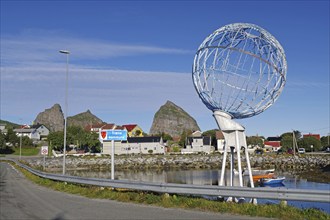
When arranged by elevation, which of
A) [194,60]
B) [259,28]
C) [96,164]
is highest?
[259,28]

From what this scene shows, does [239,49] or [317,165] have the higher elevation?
[239,49]

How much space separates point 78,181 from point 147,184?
6.53 m

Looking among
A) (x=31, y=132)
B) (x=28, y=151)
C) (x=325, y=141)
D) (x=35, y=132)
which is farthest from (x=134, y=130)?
(x=325, y=141)

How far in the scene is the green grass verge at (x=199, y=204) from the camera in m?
10.8

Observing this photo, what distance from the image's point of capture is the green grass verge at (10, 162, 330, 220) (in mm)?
10820

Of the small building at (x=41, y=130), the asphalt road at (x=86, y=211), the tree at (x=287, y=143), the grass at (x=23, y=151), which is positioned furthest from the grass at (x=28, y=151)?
the asphalt road at (x=86, y=211)

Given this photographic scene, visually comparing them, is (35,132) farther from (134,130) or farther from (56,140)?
(56,140)

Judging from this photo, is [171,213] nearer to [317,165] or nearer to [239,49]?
[239,49]

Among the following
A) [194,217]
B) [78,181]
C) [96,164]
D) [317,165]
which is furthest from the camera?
[96,164]

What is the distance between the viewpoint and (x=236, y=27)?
16109 millimetres

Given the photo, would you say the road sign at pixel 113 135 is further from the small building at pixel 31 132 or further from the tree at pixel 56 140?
the small building at pixel 31 132

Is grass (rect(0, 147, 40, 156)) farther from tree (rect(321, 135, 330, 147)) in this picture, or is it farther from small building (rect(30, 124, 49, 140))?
tree (rect(321, 135, 330, 147))

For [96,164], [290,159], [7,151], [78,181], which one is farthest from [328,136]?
[78,181]

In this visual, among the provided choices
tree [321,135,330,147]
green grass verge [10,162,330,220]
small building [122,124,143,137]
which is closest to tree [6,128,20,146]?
small building [122,124,143,137]
